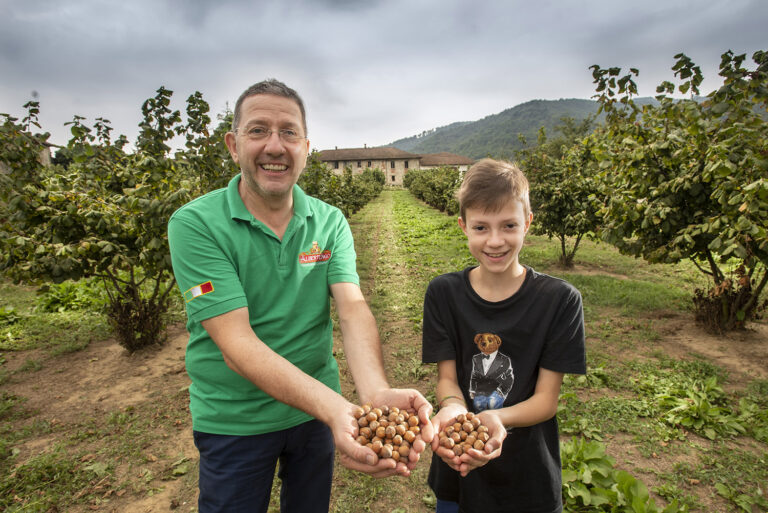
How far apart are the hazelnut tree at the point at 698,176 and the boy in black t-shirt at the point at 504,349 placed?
12.0 ft

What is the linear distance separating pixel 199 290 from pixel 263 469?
95 centimetres

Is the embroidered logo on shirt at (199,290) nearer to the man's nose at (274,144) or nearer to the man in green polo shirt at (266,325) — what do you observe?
the man in green polo shirt at (266,325)

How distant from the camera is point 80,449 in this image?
4035mm

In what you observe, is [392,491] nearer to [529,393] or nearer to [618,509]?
[618,509]

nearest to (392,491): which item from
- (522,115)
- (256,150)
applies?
(256,150)

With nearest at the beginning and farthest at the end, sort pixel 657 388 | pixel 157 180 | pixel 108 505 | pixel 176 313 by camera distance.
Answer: pixel 108 505 → pixel 657 388 → pixel 157 180 → pixel 176 313

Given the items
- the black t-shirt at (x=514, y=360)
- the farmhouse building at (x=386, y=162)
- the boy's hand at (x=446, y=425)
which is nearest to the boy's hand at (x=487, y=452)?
the boy's hand at (x=446, y=425)

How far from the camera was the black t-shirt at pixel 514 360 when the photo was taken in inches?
76.0

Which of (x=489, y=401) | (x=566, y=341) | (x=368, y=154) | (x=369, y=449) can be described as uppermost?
(x=368, y=154)

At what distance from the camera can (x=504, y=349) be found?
200cm

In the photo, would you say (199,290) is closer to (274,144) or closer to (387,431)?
(274,144)

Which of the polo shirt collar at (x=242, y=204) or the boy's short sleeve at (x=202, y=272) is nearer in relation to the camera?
the boy's short sleeve at (x=202, y=272)

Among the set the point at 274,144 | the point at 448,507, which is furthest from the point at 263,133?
the point at 448,507

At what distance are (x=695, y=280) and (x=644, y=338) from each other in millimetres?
4514
